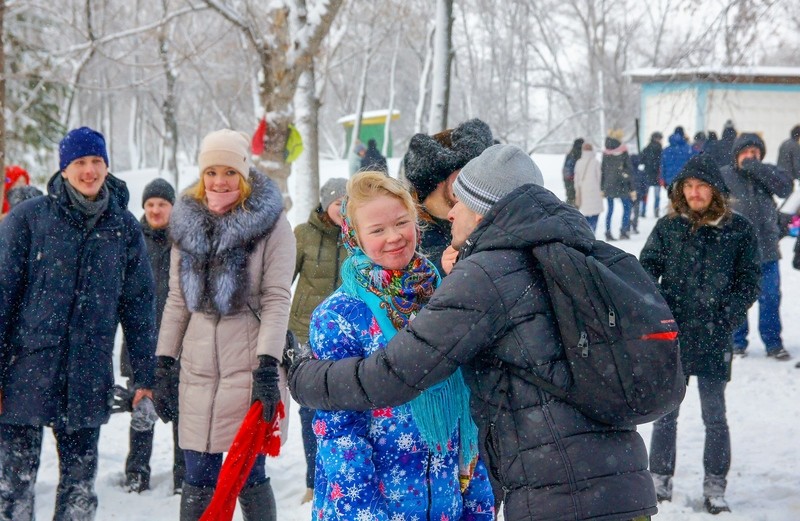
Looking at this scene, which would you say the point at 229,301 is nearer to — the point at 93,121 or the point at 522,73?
the point at 522,73

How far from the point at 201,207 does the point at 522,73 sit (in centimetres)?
3702

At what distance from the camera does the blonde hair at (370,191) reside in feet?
8.18

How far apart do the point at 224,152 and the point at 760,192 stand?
6287mm

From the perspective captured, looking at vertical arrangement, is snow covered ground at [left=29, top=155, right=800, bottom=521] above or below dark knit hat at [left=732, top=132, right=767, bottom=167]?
below

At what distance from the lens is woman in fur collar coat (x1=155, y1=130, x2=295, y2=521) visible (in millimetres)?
3805

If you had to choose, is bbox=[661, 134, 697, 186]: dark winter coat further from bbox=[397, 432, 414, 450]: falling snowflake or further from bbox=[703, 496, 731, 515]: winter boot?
bbox=[397, 432, 414, 450]: falling snowflake

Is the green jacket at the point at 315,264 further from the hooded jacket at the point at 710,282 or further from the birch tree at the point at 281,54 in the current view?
the birch tree at the point at 281,54

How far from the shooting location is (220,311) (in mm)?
3834

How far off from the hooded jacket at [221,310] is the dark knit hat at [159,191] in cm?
176

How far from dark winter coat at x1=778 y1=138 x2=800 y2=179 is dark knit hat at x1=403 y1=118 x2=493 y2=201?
9.37 meters

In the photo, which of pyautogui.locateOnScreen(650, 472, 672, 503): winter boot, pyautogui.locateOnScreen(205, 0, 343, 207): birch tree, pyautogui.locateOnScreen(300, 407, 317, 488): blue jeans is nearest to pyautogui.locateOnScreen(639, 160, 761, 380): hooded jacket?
pyautogui.locateOnScreen(650, 472, 672, 503): winter boot

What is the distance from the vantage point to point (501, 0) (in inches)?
1412

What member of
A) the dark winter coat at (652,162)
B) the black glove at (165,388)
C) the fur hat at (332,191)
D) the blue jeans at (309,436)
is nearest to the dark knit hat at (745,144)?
the fur hat at (332,191)

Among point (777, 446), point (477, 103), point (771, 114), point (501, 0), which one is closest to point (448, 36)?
point (777, 446)
